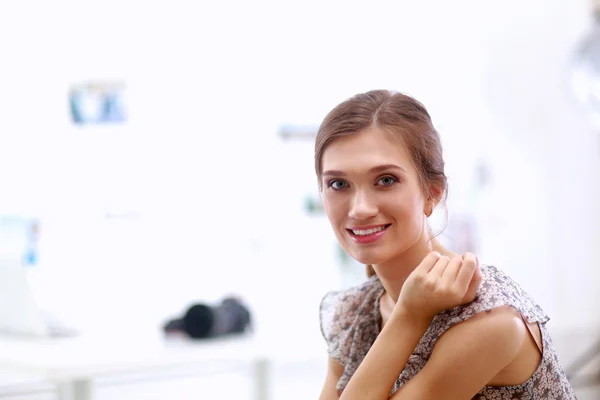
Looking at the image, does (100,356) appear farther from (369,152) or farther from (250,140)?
(250,140)

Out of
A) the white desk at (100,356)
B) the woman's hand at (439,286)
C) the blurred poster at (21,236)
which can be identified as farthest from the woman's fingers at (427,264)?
the blurred poster at (21,236)

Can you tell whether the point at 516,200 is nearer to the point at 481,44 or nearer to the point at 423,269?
the point at 481,44

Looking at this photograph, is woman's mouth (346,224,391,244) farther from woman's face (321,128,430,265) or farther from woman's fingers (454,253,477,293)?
woman's fingers (454,253,477,293)

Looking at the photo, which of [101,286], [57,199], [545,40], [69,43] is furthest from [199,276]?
[545,40]

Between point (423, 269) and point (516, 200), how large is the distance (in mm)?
2970

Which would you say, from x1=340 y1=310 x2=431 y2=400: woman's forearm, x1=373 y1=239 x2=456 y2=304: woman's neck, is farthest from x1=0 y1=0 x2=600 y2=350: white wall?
x1=340 y1=310 x2=431 y2=400: woman's forearm

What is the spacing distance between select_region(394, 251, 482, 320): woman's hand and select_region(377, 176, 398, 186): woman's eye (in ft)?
0.39

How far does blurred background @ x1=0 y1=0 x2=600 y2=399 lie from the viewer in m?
2.87

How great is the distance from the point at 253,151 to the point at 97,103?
2.05 ft

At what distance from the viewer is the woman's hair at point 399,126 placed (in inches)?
45.6

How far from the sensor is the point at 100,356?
2.00 meters

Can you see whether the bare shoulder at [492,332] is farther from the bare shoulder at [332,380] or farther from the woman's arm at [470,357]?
the bare shoulder at [332,380]

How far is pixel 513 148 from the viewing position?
3.89 metres

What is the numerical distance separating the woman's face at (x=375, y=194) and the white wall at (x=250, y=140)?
1321mm
